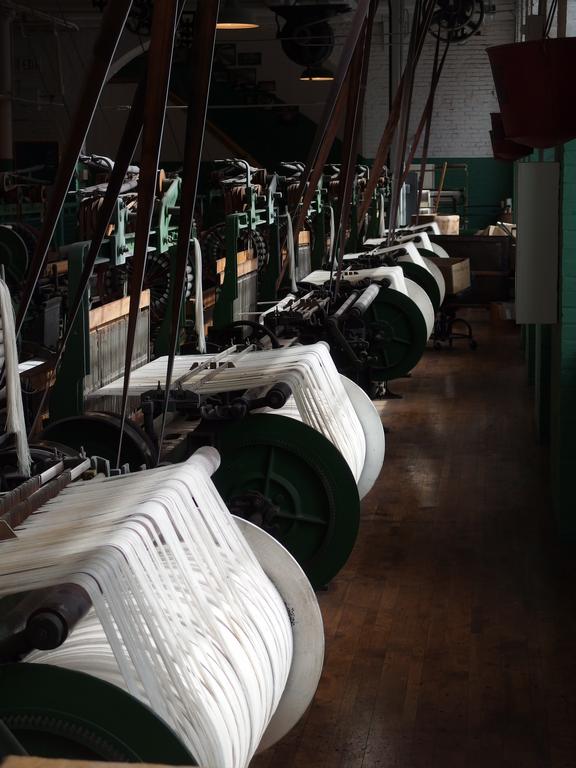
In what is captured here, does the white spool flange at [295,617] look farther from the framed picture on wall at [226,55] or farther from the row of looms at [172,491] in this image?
the framed picture on wall at [226,55]

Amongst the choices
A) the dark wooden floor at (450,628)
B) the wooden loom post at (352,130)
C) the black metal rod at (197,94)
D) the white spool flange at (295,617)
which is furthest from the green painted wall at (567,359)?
the black metal rod at (197,94)

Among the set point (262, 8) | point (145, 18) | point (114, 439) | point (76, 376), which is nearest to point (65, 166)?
point (114, 439)

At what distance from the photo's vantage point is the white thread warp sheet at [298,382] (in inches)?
132

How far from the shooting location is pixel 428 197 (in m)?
16.8

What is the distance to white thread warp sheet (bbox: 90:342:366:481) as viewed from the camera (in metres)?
3.34

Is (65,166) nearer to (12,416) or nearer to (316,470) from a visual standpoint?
(12,416)

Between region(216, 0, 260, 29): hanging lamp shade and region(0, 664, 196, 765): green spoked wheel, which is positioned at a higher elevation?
region(216, 0, 260, 29): hanging lamp shade

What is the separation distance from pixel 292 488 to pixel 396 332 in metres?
3.52

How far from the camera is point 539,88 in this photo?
8.71ft

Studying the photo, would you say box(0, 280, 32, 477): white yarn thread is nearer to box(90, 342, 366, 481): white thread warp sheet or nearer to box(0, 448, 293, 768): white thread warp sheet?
box(0, 448, 293, 768): white thread warp sheet

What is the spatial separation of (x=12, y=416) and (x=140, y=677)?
0.60 metres

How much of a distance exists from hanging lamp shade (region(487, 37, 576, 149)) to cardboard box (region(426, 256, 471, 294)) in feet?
23.3

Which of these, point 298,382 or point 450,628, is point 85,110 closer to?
point 298,382

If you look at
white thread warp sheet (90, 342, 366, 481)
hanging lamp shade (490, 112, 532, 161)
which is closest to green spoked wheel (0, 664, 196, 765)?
white thread warp sheet (90, 342, 366, 481)
